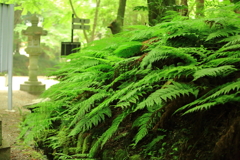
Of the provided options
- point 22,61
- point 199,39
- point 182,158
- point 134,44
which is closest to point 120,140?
point 182,158

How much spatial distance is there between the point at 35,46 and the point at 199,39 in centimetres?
1404

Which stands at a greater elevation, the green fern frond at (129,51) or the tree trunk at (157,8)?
the tree trunk at (157,8)

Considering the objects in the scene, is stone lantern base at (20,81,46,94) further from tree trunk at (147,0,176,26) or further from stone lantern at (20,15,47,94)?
tree trunk at (147,0,176,26)

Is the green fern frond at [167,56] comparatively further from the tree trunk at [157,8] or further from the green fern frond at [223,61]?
the tree trunk at [157,8]

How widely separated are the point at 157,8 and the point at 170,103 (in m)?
3.47

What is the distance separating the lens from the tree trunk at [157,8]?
222 inches

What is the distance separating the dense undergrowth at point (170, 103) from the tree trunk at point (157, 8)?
6.09 ft

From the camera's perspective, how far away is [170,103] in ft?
8.73

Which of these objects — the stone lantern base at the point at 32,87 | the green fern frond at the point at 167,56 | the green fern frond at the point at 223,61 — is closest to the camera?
the green fern frond at the point at 223,61

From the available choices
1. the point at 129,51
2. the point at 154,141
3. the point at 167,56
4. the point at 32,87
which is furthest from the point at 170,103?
the point at 32,87

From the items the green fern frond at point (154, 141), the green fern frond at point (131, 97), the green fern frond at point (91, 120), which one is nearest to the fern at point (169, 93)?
the green fern frond at point (131, 97)

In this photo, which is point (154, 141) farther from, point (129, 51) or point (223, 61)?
point (129, 51)

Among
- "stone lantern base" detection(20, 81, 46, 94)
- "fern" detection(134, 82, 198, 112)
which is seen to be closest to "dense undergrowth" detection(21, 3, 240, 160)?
"fern" detection(134, 82, 198, 112)

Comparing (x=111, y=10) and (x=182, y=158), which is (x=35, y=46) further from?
(x=182, y=158)
